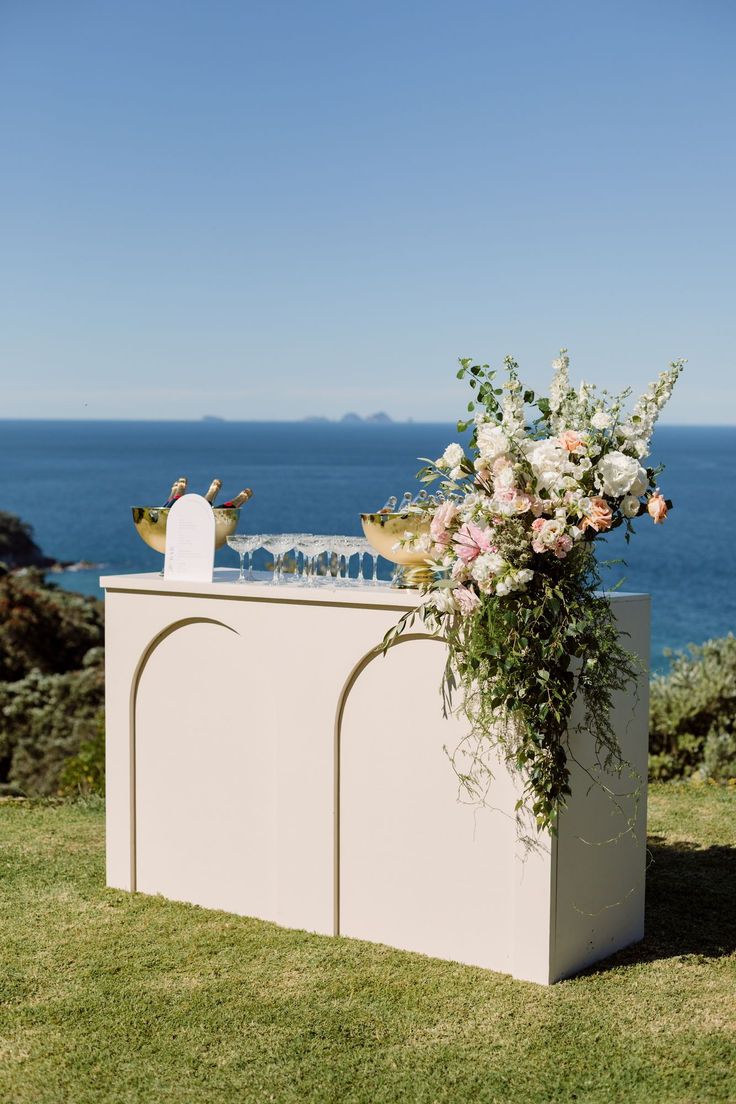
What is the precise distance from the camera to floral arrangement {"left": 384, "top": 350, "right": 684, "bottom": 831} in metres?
4.07

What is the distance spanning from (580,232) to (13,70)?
76.1 ft

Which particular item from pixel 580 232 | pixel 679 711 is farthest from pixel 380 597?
pixel 580 232

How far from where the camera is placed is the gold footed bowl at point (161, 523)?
209 inches

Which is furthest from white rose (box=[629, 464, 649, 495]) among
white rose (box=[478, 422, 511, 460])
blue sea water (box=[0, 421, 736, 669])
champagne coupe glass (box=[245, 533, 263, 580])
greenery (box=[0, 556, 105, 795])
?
blue sea water (box=[0, 421, 736, 669])

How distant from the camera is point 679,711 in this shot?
8953mm

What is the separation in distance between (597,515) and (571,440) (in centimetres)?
28

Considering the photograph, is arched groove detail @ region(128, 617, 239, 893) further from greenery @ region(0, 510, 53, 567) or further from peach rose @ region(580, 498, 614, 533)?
greenery @ region(0, 510, 53, 567)

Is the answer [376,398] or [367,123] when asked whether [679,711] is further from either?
[376,398]

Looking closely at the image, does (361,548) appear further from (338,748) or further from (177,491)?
(177,491)

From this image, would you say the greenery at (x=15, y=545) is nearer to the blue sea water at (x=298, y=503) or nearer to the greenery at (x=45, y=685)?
the blue sea water at (x=298, y=503)

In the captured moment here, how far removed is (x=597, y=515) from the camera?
13.2 feet

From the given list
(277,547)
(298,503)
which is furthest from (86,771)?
(298,503)

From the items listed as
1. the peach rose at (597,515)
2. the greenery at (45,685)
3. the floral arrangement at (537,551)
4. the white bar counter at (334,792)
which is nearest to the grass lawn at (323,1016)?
the white bar counter at (334,792)

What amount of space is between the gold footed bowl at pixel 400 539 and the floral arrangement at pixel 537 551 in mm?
191
